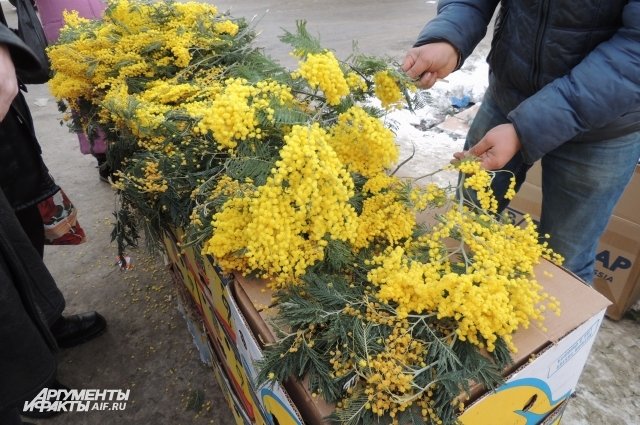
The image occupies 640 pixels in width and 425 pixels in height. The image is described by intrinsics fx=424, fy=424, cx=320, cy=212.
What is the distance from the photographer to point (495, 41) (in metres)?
1.67

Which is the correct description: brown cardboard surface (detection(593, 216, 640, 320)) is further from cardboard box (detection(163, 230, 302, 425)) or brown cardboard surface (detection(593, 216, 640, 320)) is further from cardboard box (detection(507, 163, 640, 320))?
cardboard box (detection(163, 230, 302, 425))

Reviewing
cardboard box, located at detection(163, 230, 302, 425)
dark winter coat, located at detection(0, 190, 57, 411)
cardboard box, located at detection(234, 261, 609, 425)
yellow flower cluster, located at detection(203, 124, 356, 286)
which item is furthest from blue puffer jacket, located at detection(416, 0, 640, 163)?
dark winter coat, located at detection(0, 190, 57, 411)

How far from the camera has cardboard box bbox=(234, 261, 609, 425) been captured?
93 centimetres

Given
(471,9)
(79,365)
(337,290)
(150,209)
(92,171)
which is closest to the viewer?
(337,290)

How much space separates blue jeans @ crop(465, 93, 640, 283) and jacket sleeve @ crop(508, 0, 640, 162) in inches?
11.4

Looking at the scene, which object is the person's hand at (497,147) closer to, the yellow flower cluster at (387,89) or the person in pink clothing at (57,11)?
the yellow flower cluster at (387,89)

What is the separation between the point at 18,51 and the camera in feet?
4.07

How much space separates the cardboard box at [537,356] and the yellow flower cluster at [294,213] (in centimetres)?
12

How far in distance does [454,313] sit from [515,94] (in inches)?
44.6

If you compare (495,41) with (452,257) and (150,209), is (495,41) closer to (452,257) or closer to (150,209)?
(452,257)

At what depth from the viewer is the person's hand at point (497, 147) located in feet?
4.20

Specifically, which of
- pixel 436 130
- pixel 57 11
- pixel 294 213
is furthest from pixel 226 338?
pixel 436 130

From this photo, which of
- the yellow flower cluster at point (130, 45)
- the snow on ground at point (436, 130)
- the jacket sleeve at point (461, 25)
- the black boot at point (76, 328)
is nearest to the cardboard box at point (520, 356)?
the jacket sleeve at point (461, 25)

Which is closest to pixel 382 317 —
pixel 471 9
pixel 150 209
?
pixel 150 209
